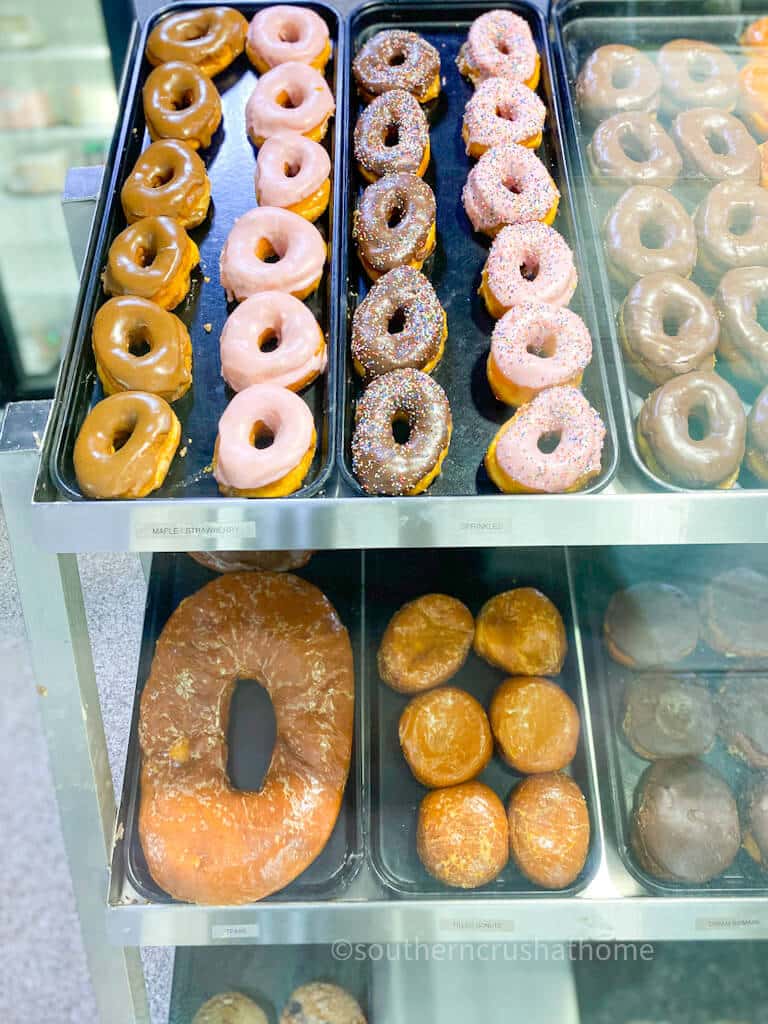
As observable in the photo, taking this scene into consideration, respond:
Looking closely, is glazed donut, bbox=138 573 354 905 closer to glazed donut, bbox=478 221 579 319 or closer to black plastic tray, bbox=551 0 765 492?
glazed donut, bbox=478 221 579 319

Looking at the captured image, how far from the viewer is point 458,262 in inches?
72.0

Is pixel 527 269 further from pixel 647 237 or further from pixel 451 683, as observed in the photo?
pixel 451 683

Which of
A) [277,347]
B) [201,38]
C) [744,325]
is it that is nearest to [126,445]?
[277,347]

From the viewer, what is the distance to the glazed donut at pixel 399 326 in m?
1.59

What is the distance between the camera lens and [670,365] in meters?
1.54

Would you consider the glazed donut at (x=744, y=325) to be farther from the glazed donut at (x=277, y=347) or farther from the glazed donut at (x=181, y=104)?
the glazed donut at (x=181, y=104)

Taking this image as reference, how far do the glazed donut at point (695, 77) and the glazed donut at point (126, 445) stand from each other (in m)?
1.19

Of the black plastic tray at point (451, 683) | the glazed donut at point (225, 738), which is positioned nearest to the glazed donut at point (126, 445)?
the glazed donut at point (225, 738)

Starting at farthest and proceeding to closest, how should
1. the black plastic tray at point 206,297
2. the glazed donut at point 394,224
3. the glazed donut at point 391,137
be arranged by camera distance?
the glazed donut at point 391,137 < the glazed donut at point 394,224 < the black plastic tray at point 206,297

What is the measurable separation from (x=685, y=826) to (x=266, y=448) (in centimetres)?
87

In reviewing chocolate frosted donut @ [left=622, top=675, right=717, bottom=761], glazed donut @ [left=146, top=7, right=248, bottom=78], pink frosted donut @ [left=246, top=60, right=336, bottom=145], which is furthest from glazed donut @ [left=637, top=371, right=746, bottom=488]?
glazed donut @ [left=146, top=7, right=248, bottom=78]

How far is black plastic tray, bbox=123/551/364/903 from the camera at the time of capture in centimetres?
156

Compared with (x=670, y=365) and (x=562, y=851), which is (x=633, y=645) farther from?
(x=670, y=365)

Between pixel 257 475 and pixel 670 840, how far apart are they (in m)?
0.85
